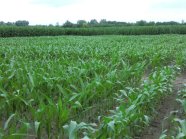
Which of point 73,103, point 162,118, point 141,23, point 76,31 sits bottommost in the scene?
point 76,31

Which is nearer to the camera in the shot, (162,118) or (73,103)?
(73,103)

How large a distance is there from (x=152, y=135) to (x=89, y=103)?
0.92 m

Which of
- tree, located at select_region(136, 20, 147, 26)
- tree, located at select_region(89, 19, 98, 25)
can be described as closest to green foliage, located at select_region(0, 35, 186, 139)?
tree, located at select_region(136, 20, 147, 26)

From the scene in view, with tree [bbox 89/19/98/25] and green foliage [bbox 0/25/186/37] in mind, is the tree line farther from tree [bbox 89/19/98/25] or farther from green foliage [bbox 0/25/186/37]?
green foliage [bbox 0/25/186/37]

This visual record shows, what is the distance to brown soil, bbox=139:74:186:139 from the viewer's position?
13.6ft

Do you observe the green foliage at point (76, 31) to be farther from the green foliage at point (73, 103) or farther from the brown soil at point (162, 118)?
the brown soil at point (162, 118)

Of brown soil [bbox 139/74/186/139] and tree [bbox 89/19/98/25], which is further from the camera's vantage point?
tree [bbox 89/19/98/25]

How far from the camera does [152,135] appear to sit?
411cm

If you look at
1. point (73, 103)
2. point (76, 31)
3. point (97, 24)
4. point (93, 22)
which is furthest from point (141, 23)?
point (73, 103)

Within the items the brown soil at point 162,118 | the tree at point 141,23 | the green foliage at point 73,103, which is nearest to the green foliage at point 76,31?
the tree at point 141,23

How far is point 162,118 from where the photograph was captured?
479cm

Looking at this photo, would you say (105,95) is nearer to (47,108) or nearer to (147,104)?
(147,104)

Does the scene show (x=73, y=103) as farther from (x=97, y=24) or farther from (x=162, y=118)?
(x=97, y=24)

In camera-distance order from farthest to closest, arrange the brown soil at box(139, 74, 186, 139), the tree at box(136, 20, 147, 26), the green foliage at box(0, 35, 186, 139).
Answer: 1. the tree at box(136, 20, 147, 26)
2. the brown soil at box(139, 74, 186, 139)
3. the green foliage at box(0, 35, 186, 139)
